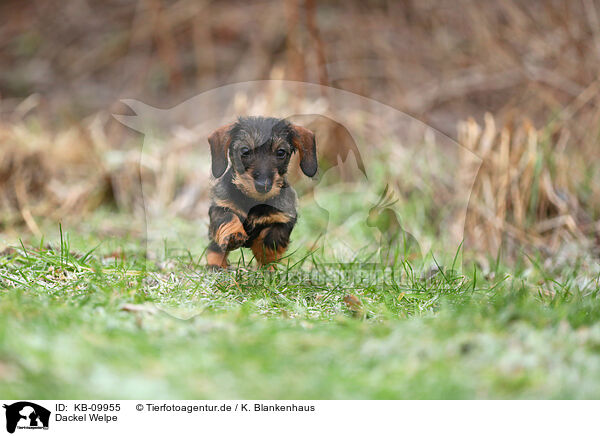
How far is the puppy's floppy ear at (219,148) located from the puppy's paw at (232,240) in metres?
0.27

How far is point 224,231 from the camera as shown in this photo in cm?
269

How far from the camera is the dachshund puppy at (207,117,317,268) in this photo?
2.56 metres

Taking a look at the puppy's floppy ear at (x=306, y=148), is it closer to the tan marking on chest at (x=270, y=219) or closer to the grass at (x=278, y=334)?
the tan marking on chest at (x=270, y=219)

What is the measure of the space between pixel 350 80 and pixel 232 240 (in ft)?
17.1

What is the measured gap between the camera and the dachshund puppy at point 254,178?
8.39 ft

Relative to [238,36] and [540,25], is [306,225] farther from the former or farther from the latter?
[238,36]

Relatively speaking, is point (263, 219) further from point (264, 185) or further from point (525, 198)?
point (525, 198)

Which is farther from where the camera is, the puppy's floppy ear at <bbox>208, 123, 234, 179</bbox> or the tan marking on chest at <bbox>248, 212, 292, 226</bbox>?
the tan marking on chest at <bbox>248, 212, 292, 226</bbox>

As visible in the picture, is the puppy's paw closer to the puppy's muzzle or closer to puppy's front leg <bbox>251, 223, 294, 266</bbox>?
puppy's front leg <bbox>251, 223, 294, 266</bbox>

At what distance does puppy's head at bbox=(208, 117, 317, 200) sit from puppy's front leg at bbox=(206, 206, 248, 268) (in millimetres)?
164
